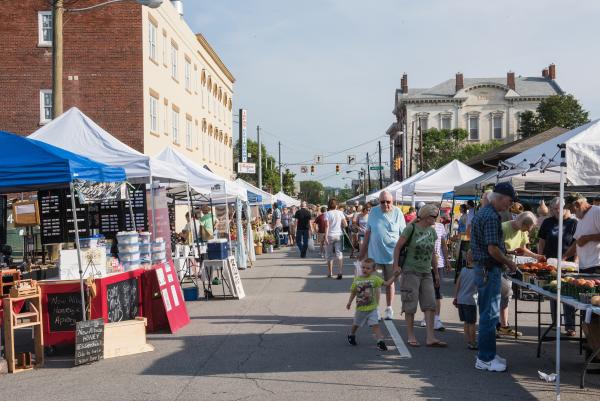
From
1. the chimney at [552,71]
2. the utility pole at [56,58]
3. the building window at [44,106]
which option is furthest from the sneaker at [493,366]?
the chimney at [552,71]

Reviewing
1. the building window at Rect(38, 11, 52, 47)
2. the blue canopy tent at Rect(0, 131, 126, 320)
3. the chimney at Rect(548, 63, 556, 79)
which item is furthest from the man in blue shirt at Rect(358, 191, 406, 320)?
the chimney at Rect(548, 63, 556, 79)

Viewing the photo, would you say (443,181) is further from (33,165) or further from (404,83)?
Result: (404,83)

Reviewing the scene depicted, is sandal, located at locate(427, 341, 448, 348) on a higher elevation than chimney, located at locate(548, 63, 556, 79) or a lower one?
lower

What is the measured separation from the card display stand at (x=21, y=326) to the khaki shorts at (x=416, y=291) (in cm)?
445

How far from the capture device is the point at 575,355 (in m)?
8.73

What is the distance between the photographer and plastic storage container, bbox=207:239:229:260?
14250mm

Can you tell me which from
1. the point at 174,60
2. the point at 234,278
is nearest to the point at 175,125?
the point at 174,60

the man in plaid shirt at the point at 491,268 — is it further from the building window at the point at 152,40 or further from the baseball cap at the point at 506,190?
the building window at the point at 152,40

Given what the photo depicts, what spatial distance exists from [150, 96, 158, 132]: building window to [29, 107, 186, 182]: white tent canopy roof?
17.5 metres

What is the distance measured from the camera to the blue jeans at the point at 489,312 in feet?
24.8

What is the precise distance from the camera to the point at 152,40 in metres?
30.3

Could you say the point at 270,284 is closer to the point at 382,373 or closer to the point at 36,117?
the point at 382,373

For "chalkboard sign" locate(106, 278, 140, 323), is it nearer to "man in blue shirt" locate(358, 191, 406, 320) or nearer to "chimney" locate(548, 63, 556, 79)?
"man in blue shirt" locate(358, 191, 406, 320)

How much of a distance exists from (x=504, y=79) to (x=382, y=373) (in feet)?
304
